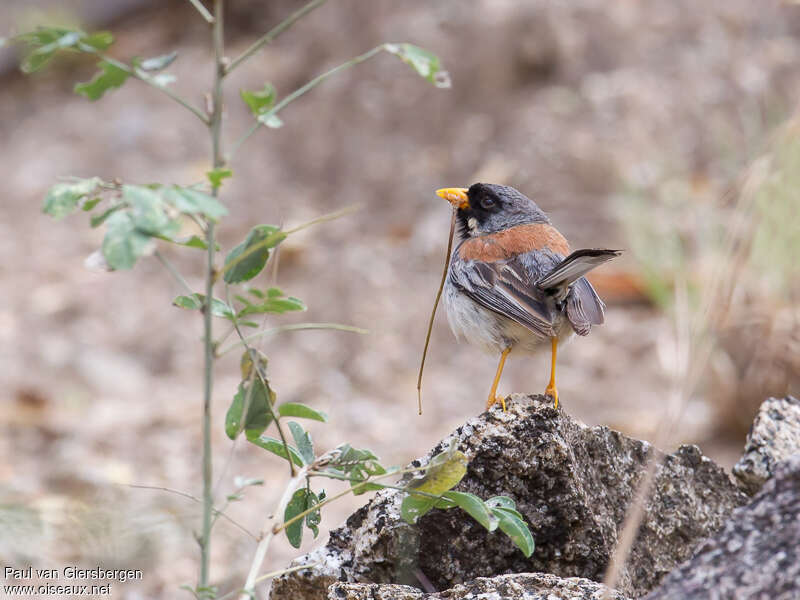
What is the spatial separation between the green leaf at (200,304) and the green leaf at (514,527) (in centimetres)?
76

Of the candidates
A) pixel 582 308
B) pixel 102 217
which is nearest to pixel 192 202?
pixel 102 217

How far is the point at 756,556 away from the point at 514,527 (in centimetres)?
54

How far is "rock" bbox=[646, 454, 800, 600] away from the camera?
5.91 feet

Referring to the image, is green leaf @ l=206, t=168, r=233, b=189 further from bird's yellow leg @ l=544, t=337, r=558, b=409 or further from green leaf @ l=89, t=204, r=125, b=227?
bird's yellow leg @ l=544, t=337, r=558, b=409

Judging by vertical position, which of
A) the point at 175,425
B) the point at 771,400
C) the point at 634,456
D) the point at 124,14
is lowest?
the point at 175,425

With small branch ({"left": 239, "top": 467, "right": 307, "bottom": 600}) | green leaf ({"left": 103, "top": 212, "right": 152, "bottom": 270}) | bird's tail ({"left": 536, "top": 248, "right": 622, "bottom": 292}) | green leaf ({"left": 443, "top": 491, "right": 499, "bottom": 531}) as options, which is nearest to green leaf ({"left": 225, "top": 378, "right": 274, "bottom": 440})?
small branch ({"left": 239, "top": 467, "right": 307, "bottom": 600})

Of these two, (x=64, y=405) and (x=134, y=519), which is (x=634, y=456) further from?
(x=64, y=405)

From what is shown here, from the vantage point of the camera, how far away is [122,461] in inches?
232

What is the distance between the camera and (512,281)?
149 inches

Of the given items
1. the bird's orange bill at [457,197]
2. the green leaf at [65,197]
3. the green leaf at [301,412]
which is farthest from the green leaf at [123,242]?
the bird's orange bill at [457,197]

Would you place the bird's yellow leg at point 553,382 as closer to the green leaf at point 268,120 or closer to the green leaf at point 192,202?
the green leaf at point 268,120

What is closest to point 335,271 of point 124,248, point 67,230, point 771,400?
point 67,230

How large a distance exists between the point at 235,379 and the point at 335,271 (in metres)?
1.31

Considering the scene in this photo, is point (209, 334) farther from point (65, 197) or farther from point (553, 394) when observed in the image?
point (553, 394)
